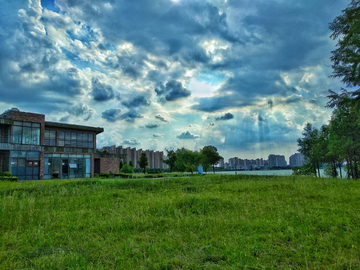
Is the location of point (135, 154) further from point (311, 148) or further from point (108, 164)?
point (311, 148)

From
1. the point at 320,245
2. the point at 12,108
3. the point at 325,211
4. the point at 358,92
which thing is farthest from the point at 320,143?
the point at 12,108

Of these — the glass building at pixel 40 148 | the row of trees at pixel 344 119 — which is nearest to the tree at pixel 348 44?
the row of trees at pixel 344 119

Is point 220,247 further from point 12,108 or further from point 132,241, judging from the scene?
point 12,108

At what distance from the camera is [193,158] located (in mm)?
65188

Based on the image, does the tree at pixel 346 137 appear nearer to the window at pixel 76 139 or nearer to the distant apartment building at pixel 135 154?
the window at pixel 76 139

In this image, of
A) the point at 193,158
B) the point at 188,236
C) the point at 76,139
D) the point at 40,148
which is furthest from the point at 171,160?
the point at 188,236

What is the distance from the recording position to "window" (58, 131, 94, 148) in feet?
135

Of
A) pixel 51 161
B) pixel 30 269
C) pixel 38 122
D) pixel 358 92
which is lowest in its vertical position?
pixel 30 269

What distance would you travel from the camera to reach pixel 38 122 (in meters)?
35.2

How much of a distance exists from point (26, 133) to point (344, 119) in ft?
158

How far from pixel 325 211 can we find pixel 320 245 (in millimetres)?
3353

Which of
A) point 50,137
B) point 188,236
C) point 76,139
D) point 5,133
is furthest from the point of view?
point 76,139

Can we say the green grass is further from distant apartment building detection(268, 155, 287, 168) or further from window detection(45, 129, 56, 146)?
distant apartment building detection(268, 155, 287, 168)

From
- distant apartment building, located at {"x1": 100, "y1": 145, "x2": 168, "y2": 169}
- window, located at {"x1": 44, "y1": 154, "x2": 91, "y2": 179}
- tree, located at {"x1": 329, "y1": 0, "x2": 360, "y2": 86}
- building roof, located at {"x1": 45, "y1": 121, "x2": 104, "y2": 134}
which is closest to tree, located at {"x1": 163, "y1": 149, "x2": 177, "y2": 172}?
distant apartment building, located at {"x1": 100, "y1": 145, "x2": 168, "y2": 169}
